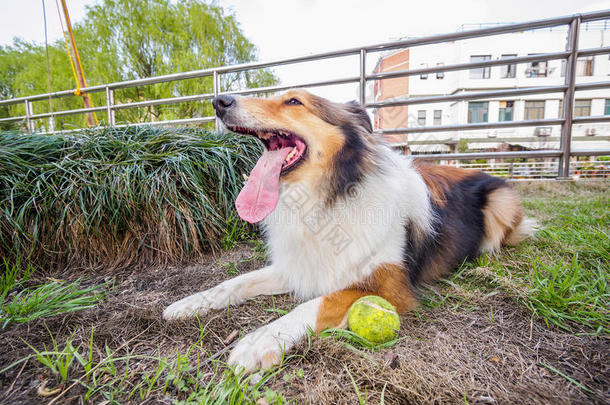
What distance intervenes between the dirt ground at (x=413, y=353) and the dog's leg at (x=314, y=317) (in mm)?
67

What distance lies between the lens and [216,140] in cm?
274

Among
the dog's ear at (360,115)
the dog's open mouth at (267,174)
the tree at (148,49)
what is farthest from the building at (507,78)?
the dog's open mouth at (267,174)

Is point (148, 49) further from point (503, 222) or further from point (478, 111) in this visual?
point (478, 111)

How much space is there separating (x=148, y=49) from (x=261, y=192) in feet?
49.8

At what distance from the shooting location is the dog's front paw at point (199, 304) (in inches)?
51.5

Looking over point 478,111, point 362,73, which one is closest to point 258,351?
point 362,73

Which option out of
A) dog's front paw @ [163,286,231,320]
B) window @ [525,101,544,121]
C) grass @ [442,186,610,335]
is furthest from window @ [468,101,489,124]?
dog's front paw @ [163,286,231,320]

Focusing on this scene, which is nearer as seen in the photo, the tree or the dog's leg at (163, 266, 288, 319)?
the dog's leg at (163, 266, 288, 319)

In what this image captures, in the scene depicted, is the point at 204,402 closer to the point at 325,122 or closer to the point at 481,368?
the point at 481,368

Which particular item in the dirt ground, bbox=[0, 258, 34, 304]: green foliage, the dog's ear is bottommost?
the dirt ground

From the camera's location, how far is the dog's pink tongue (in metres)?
1.39

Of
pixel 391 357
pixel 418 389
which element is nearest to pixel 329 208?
pixel 391 357

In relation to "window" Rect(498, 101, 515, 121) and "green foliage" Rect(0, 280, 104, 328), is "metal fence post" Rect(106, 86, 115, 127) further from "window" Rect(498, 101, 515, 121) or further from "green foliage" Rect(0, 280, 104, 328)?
"window" Rect(498, 101, 515, 121)

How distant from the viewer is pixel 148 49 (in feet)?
42.1
